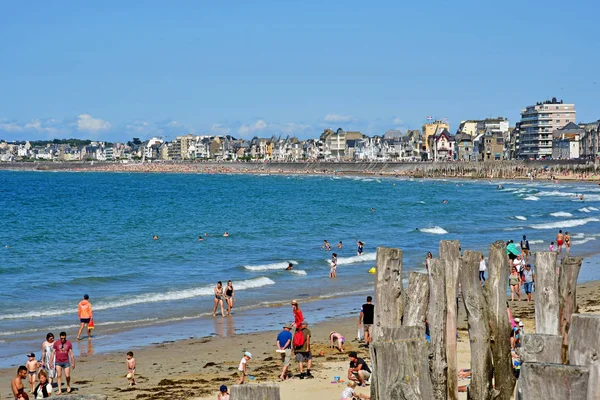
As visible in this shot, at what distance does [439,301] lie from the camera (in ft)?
28.6

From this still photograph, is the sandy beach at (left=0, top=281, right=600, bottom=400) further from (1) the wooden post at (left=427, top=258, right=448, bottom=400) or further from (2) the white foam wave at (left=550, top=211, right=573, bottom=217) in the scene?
(2) the white foam wave at (left=550, top=211, right=573, bottom=217)

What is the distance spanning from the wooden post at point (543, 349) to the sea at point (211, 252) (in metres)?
13.2

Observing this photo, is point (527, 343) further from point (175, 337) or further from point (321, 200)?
point (321, 200)

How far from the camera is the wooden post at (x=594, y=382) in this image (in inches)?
179

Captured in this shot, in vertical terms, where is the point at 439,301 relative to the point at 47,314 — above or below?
above

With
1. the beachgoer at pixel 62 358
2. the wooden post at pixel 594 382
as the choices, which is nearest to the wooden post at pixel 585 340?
the wooden post at pixel 594 382

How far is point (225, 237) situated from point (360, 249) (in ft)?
39.9

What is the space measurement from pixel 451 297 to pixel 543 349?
10.7 feet

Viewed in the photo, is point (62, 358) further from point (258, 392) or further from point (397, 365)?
point (258, 392)

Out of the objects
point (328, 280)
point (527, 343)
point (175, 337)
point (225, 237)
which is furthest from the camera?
point (225, 237)

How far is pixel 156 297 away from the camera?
25.4m

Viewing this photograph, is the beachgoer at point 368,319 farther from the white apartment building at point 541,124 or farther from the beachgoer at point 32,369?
the white apartment building at point 541,124

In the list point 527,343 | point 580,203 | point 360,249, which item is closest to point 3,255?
point 360,249

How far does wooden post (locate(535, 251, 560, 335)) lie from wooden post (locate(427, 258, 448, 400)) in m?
0.99
